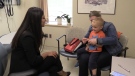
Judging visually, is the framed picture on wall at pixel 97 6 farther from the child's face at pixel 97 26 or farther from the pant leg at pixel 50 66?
the pant leg at pixel 50 66

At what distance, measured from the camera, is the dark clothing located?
57.7 inches

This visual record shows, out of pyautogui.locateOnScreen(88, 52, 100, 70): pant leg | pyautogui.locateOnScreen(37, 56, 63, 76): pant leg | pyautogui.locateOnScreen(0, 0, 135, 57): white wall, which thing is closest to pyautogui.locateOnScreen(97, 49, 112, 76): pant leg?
pyautogui.locateOnScreen(88, 52, 100, 70): pant leg

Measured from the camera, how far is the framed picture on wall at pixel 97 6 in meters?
3.01

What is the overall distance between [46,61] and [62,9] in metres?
2.28

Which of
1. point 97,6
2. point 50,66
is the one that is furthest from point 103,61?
point 97,6

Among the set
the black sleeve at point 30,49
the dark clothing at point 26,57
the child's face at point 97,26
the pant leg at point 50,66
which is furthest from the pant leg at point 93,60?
the black sleeve at point 30,49

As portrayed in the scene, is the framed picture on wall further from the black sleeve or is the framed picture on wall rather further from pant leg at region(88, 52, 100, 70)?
the black sleeve

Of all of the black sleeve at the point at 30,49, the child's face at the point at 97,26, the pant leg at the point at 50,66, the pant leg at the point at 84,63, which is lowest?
the pant leg at the point at 84,63

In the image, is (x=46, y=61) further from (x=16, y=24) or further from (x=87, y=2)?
(x=16, y=24)

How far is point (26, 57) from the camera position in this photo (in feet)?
5.03

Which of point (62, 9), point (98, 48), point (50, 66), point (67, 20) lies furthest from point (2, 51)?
point (62, 9)

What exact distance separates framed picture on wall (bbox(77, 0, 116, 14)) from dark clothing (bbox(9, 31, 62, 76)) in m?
1.92

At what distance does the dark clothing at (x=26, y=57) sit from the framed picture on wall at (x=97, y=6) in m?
1.92

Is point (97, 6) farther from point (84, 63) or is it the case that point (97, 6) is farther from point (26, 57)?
point (26, 57)
